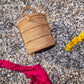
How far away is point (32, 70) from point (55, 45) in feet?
1.22

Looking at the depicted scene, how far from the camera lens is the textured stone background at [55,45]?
1.45 m

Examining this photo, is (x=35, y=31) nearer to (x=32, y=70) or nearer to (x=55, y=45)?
(x=55, y=45)

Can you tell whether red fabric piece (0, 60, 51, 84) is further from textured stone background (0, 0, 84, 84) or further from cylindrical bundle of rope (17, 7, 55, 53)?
cylindrical bundle of rope (17, 7, 55, 53)

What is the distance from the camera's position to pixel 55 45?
148 cm

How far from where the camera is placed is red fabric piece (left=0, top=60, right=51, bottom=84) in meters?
1.43

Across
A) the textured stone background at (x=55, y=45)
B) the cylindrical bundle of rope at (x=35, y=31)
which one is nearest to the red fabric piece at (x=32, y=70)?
the textured stone background at (x=55, y=45)

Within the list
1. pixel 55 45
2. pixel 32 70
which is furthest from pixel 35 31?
pixel 32 70

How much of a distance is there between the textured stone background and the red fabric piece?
0.14 ft

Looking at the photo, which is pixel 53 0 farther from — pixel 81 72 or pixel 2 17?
pixel 81 72

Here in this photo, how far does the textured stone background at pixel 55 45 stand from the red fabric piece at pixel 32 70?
0.04 meters

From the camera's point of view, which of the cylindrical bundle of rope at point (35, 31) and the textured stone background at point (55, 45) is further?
the textured stone background at point (55, 45)

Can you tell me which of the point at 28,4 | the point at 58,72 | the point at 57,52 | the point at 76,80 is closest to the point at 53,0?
the point at 28,4

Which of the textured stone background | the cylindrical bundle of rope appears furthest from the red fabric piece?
the cylindrical bundle of rope

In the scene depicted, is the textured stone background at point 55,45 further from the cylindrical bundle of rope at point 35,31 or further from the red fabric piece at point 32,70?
the cylindrical bundle of rope at point 35,31
